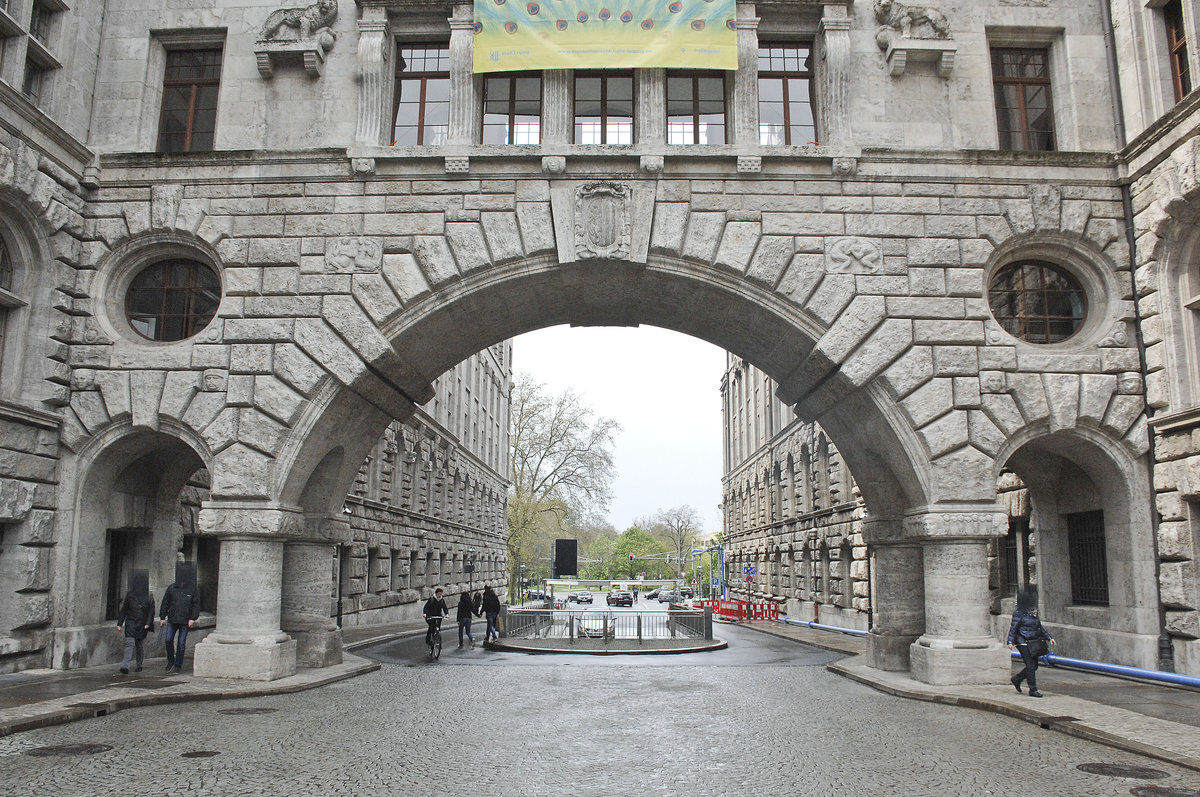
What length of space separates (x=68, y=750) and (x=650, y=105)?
12063mm

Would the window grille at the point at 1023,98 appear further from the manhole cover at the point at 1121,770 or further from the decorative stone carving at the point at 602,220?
the manhole cover at the point at 1121,770

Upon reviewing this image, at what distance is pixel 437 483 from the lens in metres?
38.0

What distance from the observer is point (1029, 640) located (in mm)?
11367

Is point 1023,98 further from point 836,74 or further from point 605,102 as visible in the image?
point 605,102

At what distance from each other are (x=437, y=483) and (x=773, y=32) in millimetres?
26805

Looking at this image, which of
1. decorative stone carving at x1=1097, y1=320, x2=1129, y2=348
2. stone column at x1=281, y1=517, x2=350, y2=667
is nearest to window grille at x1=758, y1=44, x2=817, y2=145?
decorative stone carving at x1=1097, y1=320, x2=1129, y2=348

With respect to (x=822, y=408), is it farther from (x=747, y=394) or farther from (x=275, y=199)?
(x=747, y=394)

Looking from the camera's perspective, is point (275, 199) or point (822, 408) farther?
point (822, 408)

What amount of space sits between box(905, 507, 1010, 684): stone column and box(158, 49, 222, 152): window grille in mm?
13877

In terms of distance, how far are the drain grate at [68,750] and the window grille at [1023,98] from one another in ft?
51.1

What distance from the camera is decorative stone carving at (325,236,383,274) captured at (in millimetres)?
14195

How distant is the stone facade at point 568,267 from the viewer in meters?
13.2

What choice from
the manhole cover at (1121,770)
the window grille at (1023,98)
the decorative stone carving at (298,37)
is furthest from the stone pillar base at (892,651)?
the decorative stone carving at (298,37)

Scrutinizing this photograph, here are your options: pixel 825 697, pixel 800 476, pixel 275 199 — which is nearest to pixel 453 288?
pixel 275 199
